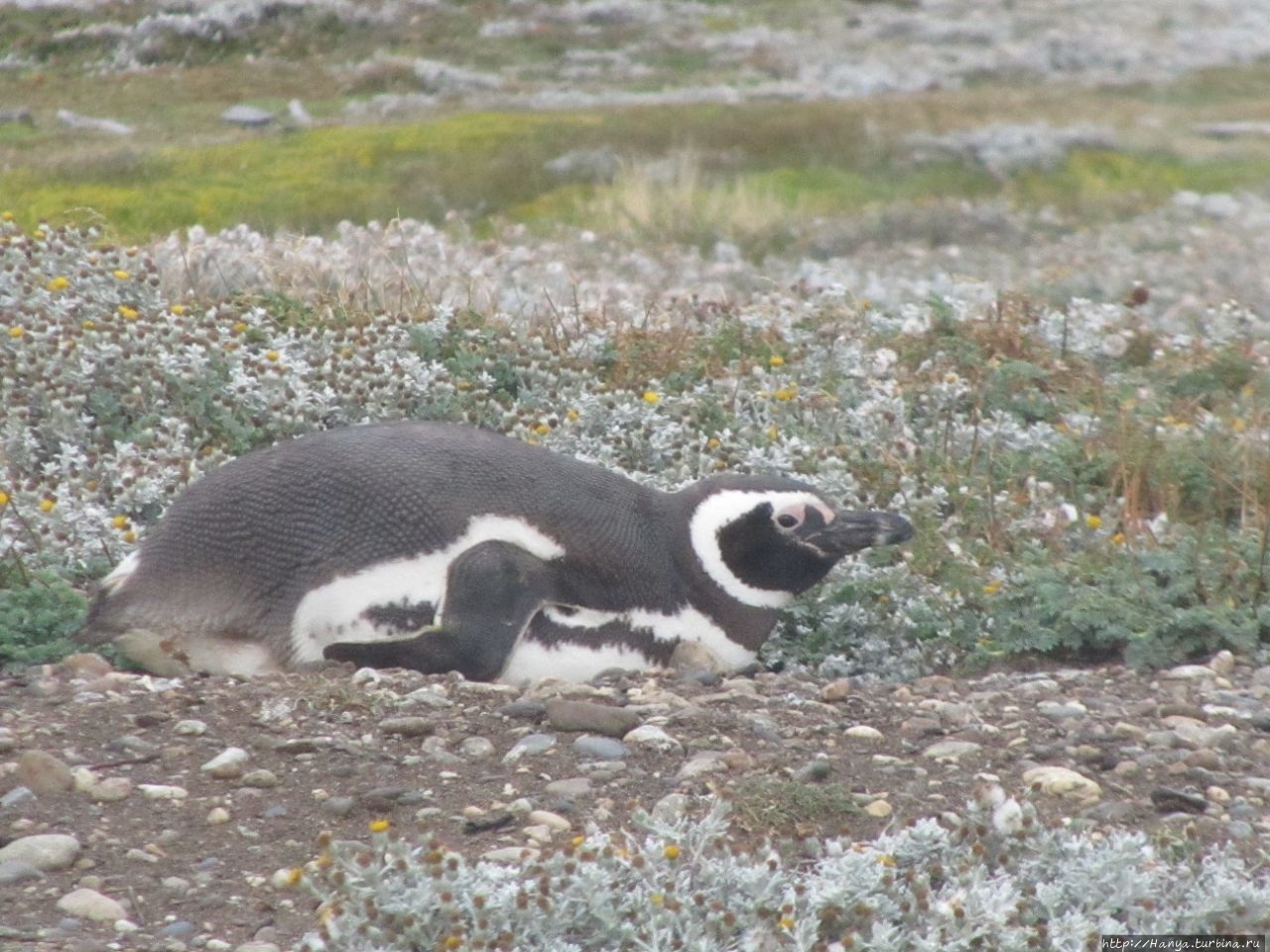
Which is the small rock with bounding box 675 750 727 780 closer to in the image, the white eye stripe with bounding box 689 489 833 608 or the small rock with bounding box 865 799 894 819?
the small rock with bounding box 865 799 894 819

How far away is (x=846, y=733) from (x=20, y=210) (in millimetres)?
5701

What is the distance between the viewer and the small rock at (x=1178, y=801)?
12.9 ft

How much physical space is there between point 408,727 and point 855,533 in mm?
1823

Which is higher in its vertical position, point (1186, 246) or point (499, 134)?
point (499, 134)

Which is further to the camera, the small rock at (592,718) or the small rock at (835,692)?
the small rock at (835,692)

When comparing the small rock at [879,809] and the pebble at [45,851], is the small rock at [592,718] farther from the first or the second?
the pebble at [45,851]

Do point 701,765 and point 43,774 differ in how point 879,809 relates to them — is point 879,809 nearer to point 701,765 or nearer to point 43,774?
point 701,765

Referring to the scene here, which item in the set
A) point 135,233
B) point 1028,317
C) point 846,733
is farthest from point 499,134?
point 846,733

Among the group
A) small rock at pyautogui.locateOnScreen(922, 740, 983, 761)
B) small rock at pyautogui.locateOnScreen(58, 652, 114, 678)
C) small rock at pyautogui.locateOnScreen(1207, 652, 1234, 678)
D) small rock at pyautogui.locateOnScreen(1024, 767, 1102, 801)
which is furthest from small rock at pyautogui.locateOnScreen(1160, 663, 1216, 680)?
small rock at pyautogui.locateOnScreen(58, 652, 114, 678)

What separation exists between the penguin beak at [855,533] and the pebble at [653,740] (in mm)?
1455

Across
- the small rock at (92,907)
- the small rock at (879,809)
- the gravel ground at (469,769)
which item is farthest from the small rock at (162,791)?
the small rock at (879,809)

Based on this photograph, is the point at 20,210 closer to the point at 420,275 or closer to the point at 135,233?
the point at 135,233

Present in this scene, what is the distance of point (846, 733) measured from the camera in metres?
4.43

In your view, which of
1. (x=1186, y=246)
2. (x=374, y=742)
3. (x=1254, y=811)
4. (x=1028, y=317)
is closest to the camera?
(x=1254, y=811)
